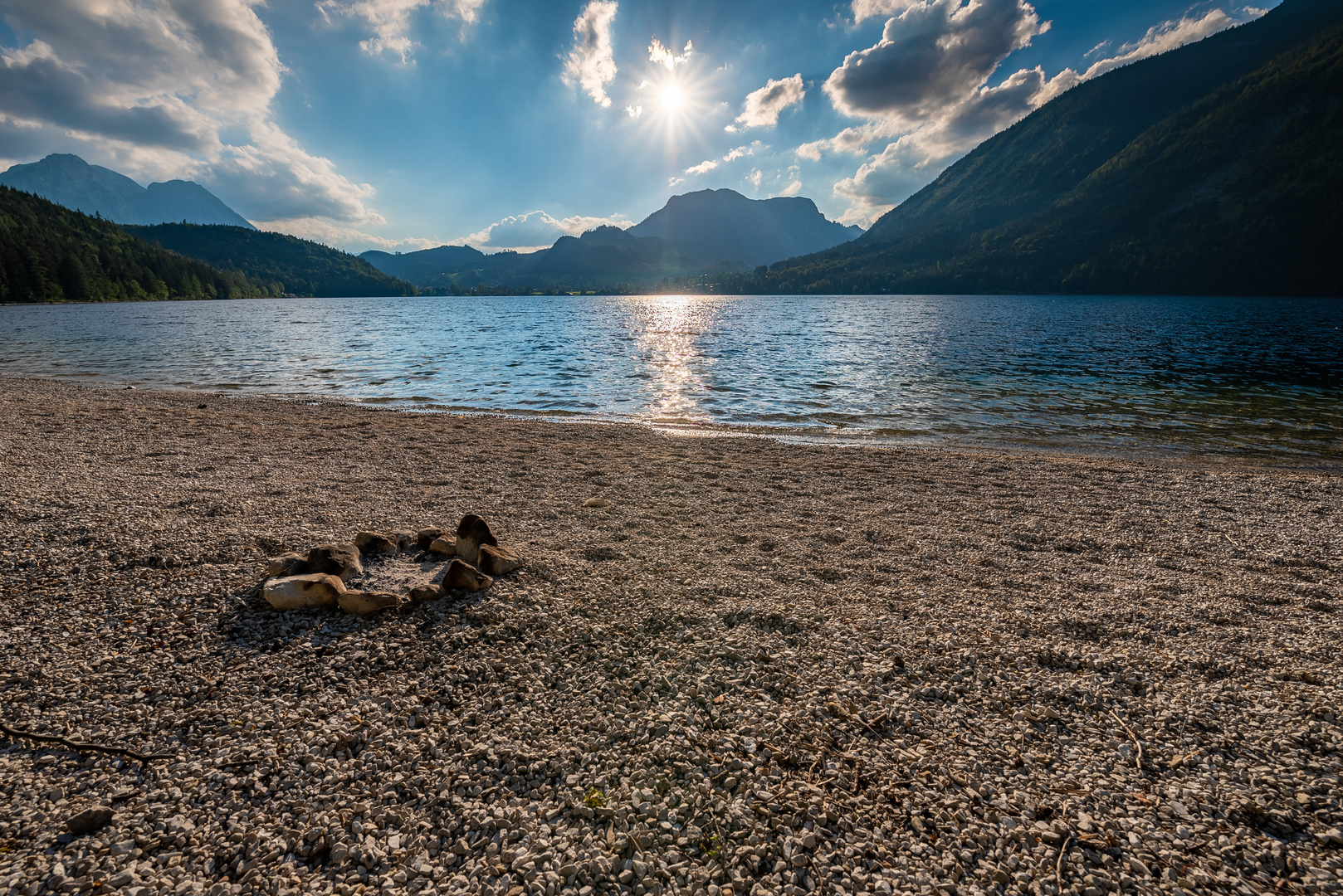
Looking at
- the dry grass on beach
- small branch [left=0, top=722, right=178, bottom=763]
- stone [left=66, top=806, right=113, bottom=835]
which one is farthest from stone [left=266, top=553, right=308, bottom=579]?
stone [left=66, top=806, right=113, bottom=835]

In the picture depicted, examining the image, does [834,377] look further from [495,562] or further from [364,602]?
[364,602]

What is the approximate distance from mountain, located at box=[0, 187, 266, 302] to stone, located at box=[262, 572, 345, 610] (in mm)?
177384

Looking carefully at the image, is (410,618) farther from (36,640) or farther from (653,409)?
(653,409)

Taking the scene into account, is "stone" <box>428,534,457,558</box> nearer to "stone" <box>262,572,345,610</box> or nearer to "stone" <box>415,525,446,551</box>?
"stone" <box>415,525,446,551</box>

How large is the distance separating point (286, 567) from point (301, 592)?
79cm

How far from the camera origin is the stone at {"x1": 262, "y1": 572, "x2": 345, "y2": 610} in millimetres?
5309

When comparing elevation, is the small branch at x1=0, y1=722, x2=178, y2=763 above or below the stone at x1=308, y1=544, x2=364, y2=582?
below

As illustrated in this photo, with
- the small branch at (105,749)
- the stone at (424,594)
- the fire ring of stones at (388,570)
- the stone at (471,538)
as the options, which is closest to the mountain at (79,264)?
the fire ring of stones at (388,570)

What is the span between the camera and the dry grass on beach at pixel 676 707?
3043 millimetres

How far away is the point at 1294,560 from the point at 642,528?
9.15m

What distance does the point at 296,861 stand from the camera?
297 centimetres

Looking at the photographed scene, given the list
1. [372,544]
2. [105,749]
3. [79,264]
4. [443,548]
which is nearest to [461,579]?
[443,548]

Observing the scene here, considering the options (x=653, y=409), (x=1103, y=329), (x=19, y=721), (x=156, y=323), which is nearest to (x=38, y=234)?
(x=156, y=323)

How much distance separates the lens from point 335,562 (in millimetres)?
5938
